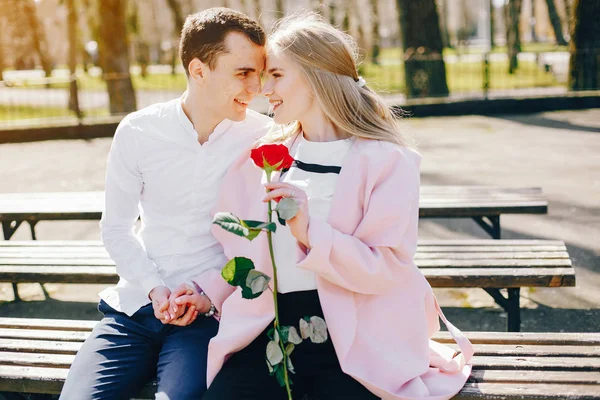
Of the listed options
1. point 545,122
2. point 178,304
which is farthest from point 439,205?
point 545,122

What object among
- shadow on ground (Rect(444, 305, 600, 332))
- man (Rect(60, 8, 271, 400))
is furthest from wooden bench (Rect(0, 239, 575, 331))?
man (Rect(60, 8, 271, 400))

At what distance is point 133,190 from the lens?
9.18ft

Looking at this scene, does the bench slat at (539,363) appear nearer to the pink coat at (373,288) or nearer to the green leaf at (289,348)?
the pink coat at (373,288)

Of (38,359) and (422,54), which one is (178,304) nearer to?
(38,359)

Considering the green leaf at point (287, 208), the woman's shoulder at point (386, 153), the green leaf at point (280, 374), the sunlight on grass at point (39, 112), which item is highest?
the woman's shoulder at point (386, 153)

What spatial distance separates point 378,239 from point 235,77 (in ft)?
3.14

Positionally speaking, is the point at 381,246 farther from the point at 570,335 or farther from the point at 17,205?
the point at 17,205

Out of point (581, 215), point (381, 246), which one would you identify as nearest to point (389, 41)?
point (581, 215)

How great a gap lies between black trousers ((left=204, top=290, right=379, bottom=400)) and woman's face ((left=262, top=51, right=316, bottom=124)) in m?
0.64

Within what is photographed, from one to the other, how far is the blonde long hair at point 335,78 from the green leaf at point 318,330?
26.3 inches

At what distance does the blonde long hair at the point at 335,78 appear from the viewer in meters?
2.43

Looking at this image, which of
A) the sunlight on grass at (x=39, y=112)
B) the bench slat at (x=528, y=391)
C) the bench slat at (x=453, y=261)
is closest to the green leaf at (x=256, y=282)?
the bench slat at (x=528, y=391)

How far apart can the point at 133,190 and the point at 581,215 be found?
4479 millimetres

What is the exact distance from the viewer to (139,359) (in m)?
2.55
